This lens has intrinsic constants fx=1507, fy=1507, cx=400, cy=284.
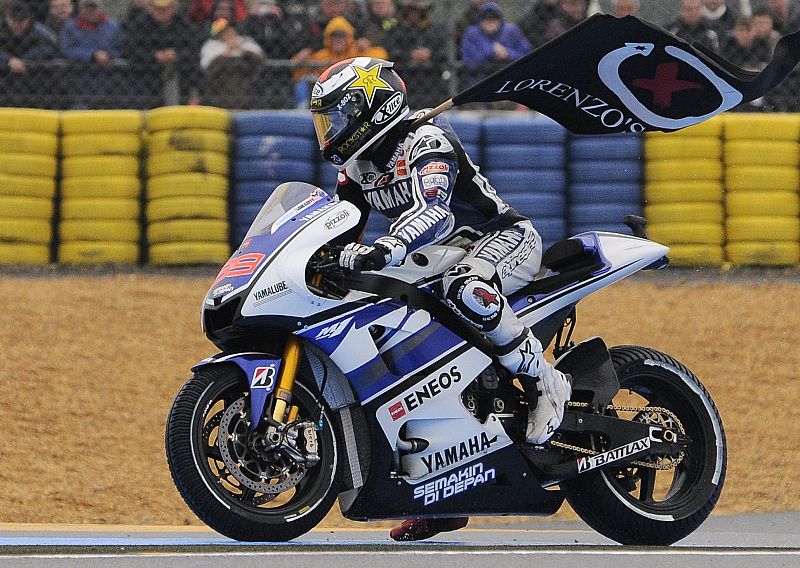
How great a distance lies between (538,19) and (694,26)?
1.26 m

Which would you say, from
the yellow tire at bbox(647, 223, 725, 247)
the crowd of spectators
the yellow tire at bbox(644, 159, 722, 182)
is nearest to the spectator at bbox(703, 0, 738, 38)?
the crowd of spectators

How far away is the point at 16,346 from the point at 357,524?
2.97 m

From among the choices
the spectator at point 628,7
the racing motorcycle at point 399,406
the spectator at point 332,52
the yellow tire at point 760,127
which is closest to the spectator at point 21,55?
the spectator at point 332,52

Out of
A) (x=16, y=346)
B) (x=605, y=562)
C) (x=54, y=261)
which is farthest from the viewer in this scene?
(x=54, y=261)

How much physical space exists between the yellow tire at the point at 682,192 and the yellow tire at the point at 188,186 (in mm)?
3327

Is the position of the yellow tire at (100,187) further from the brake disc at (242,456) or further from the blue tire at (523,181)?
the brake disc at (242,456)

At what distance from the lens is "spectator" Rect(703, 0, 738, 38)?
39.8 ft

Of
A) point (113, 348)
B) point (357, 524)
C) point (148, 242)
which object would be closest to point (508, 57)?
point (148, 242)

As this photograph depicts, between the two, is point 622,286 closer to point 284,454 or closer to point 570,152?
point 570,152

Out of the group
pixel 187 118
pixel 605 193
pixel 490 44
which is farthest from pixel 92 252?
pixel 605 193

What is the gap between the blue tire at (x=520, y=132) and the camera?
38.8 ft

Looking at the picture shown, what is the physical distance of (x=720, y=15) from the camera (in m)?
12.2

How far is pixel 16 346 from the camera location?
388 inches

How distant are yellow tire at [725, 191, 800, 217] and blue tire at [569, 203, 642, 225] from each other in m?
0.74
